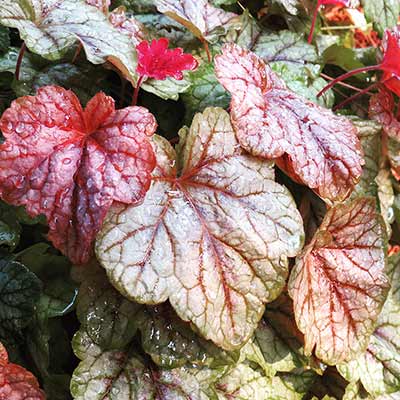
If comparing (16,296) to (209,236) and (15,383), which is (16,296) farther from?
(209,236)

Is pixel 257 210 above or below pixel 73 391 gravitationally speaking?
above

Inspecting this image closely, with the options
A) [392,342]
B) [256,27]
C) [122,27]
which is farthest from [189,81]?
[392,342]

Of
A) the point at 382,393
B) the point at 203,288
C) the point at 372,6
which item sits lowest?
the point at 382,393

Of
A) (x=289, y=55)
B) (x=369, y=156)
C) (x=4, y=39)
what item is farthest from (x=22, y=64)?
(x=369, y=156)

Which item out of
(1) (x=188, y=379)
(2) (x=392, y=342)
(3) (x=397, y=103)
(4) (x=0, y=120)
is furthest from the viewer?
(3) (x=397, y=103)

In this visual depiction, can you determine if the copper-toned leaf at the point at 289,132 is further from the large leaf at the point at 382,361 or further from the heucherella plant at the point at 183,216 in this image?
the large leaf at the point at 382,361

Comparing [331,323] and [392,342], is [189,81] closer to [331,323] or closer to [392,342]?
[331,323]
